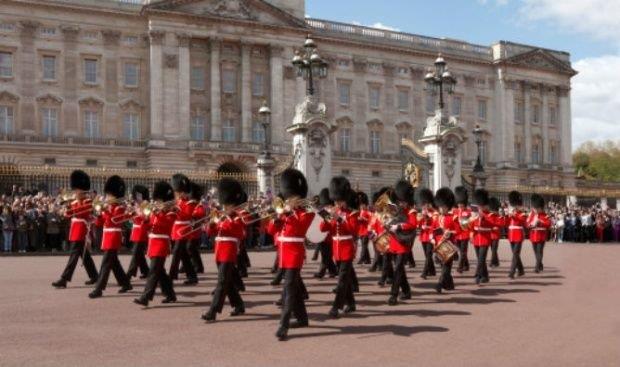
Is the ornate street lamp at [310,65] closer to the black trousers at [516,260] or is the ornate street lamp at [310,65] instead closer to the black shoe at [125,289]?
the black trousers at [516,260]

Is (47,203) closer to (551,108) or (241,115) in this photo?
(241,115)

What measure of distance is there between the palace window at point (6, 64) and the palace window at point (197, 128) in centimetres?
1089

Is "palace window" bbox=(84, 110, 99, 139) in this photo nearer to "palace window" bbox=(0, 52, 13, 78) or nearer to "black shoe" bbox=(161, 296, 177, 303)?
"palace window" bbox=(0, 52, 13, 78)

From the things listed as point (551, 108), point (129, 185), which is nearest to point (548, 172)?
point (551, 108)

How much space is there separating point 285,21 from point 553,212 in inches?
920

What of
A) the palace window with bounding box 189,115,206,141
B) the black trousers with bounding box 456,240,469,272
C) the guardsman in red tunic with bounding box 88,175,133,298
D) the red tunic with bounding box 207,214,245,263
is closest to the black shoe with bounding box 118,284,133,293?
the guardsman in red tunic with bounding box 88,175,133,298

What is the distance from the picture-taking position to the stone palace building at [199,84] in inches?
1598

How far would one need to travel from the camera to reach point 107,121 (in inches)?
1679

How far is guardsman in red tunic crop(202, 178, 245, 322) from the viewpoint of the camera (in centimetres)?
866

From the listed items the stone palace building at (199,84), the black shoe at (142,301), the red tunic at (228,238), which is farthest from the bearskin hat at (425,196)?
the stone palace building at (199,84)

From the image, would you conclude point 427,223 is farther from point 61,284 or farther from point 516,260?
point 61,284

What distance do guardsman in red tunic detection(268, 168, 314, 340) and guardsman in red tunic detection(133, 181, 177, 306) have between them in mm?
2191

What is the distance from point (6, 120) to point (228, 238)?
35.4m

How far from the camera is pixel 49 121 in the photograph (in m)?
41.1
